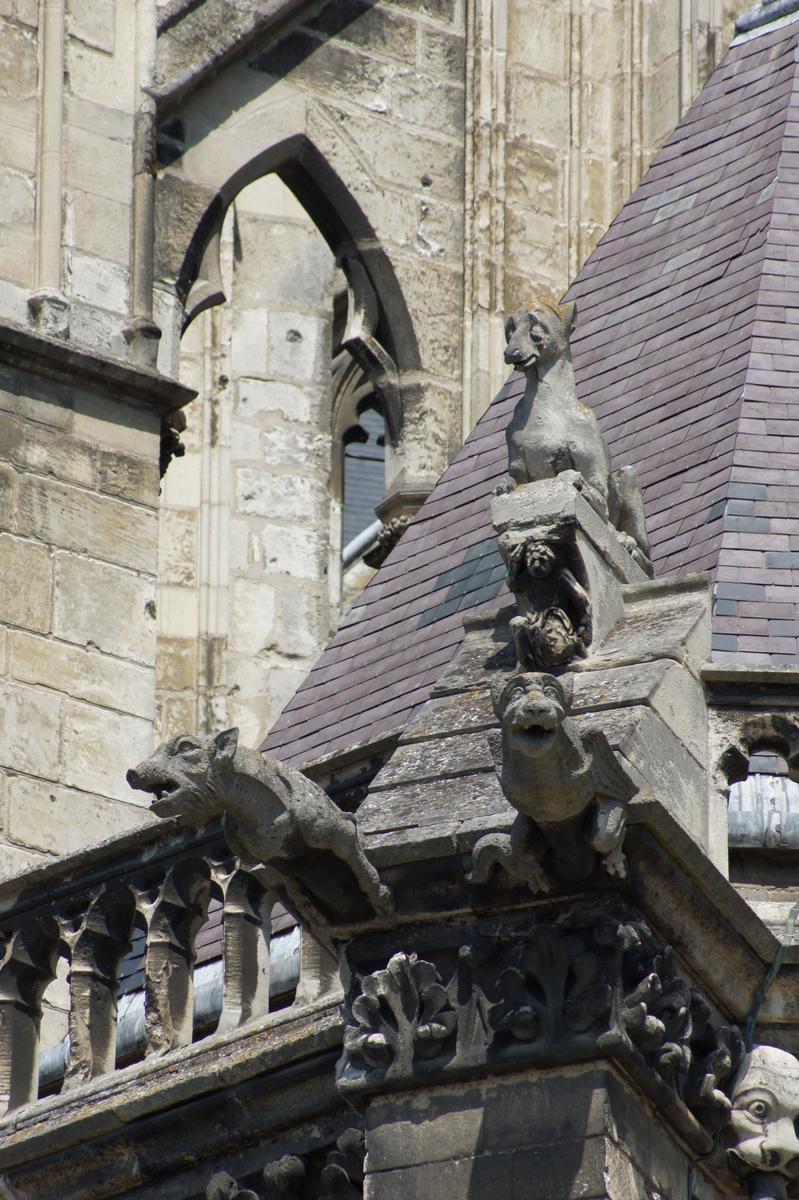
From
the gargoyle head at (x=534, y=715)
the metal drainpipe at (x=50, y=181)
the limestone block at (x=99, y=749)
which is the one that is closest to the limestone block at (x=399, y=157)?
the metal drainpipe at (x=50, y=181)

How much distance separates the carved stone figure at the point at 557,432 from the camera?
31.9 ft

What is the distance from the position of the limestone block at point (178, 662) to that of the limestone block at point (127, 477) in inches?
126

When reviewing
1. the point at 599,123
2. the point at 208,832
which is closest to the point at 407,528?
the point at 599,123

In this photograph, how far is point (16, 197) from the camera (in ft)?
44.7

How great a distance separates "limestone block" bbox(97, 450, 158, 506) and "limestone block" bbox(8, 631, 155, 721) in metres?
0.62

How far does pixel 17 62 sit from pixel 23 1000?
441 centimetres

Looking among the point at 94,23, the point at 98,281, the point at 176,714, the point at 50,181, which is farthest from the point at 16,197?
the point at 176,714

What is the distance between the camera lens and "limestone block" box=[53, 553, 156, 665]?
13211 millimetres

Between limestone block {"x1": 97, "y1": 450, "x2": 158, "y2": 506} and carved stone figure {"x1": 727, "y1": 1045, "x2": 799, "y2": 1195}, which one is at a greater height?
limestone block {"x1": 97, "y1": 450, "x2": 158, "y2": 506}

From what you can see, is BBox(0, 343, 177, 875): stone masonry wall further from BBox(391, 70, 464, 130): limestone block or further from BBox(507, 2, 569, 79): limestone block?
BBox(507, 2, 569, 79): limestone block

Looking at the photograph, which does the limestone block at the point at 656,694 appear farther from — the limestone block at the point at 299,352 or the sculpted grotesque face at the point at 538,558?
the limestone block at the point at 299,352

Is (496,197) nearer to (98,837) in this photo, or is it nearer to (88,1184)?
(98,837)

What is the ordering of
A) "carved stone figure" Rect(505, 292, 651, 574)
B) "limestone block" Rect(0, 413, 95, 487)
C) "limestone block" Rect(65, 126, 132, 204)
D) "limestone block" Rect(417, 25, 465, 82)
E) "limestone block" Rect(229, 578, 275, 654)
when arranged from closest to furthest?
"carved stone figure" Rect(505, 292, 651, 574), "limestone block" Rect(0, 413, 95, 487), "limestone block" Rect(65, 126, 132, 204), "limestone block" Rect(417, 25, 465, 82), "limestone block" Rect(229, 578, 275, 654)

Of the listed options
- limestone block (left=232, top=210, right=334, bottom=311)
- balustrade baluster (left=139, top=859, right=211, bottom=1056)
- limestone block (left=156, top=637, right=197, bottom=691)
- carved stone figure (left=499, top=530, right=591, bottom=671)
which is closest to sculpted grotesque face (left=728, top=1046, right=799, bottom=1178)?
carved stone figure (left=499, top=530, right=591, bottom=671)
